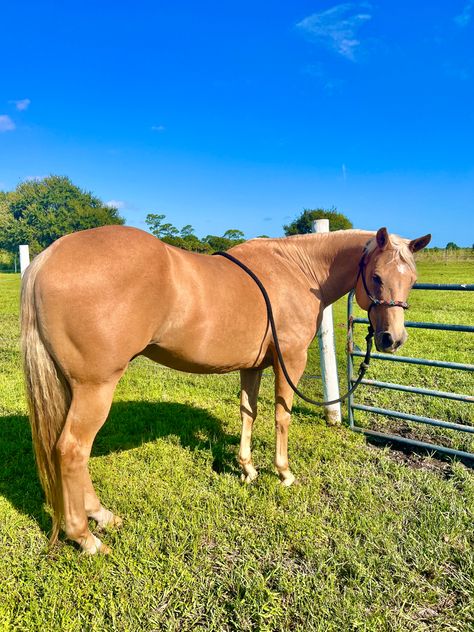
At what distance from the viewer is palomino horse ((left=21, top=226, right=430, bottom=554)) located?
1.94m

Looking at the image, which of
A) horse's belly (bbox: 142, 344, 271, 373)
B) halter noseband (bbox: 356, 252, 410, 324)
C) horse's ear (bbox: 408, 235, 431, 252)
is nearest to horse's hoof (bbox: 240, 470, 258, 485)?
horse's belly (bbox: 142, 344, 271, 373)

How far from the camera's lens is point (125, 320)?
201cm

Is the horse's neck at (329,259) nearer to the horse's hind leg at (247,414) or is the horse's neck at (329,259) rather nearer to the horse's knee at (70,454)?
the horse's hind leg at (247,414)

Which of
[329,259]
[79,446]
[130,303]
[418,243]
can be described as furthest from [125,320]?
[418,243]

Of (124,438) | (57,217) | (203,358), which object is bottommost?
(124,438)

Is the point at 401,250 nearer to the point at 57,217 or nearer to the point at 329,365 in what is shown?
the point at 329,365

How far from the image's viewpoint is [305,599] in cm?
189

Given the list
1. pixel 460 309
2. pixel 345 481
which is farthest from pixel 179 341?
pixel 460 309

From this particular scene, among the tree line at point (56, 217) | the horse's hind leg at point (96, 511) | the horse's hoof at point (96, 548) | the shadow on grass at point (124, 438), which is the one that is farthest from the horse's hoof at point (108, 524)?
the tree line at point (56, 217)

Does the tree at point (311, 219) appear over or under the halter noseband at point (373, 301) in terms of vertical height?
over

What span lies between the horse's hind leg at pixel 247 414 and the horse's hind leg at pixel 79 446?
127 centimetres

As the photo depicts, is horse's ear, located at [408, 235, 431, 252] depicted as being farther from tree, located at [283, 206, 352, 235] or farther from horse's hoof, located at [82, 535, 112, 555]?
tree, located at [283, 206, 352, 235]

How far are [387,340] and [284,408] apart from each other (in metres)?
1.00

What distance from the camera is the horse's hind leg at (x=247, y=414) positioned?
3.05 m
